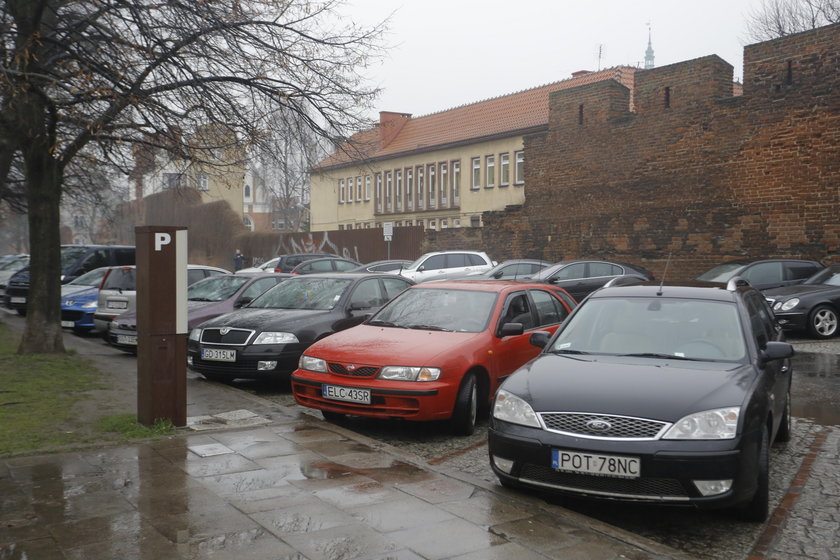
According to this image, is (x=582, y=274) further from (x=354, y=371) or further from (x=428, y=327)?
(x=354, y=371)

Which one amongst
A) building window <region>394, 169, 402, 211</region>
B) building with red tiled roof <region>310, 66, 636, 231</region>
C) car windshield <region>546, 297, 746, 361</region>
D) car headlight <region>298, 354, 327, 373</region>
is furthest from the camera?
building window <region>394, 169, 402, 211</region>

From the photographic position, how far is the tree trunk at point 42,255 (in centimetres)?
1238

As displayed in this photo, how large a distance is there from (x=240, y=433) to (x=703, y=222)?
18.5 meters

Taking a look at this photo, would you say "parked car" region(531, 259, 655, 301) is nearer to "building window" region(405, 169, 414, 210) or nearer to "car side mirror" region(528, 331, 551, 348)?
"car side mirror" region(528, 331, 551, 348)

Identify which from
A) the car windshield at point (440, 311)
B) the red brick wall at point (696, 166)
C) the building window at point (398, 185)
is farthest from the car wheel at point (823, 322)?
the building window at point (398, 185)

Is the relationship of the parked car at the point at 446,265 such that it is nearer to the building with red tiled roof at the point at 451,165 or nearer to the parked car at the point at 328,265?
the parked car at the point at 328,265

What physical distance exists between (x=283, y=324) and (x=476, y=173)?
118ft

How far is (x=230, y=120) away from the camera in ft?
39.9

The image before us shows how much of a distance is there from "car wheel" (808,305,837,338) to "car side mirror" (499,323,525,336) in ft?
30.0

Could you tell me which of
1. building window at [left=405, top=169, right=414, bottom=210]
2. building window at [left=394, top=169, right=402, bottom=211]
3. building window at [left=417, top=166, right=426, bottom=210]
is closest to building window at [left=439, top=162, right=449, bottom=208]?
building window at [left=417, top=166, right=426, bottom=210]

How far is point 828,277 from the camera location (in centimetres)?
1585

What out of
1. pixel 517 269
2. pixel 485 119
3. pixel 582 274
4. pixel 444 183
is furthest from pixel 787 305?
pixel 444 183

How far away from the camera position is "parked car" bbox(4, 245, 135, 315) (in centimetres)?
2173

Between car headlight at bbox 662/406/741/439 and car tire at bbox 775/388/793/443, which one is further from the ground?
car headlight at bbox 662/406/741/439
